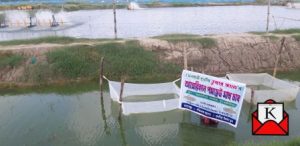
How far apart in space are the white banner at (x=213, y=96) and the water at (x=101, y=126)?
839mm

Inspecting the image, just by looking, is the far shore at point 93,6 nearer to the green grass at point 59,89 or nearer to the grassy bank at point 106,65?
the grassy bank at point 106,65

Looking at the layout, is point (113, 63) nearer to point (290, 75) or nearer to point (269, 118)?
point (290, 75)

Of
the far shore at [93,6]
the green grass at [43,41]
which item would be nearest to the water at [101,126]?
the green grass at [43,41]

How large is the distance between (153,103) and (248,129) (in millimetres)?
3552

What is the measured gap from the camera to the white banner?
10.6 meters

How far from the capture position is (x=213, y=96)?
11.1 metres

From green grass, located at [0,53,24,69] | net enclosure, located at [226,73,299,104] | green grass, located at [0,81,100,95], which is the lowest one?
green grass, located at [0,81,100,95]

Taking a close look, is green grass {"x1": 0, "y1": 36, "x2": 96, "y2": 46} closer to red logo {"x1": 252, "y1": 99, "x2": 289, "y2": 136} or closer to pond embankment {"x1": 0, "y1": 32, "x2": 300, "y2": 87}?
pond embankment {"x1": 0, "y1": 32, "x2": 300, "y2": 87}

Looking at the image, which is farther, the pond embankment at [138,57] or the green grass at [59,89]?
the pond embankment at [138,57]

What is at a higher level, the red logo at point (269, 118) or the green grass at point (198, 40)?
the red logo at point (269, 118)

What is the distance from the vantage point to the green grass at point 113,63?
18.0 metres

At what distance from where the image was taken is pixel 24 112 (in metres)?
13.9

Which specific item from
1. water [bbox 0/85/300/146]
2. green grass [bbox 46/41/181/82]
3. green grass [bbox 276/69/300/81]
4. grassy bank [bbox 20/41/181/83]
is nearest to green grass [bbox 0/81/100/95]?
grassy bank [bbox 20/41/181/83]

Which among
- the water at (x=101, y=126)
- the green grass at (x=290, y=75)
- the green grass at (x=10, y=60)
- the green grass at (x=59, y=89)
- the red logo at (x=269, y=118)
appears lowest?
the water at (x=101, y=126)
